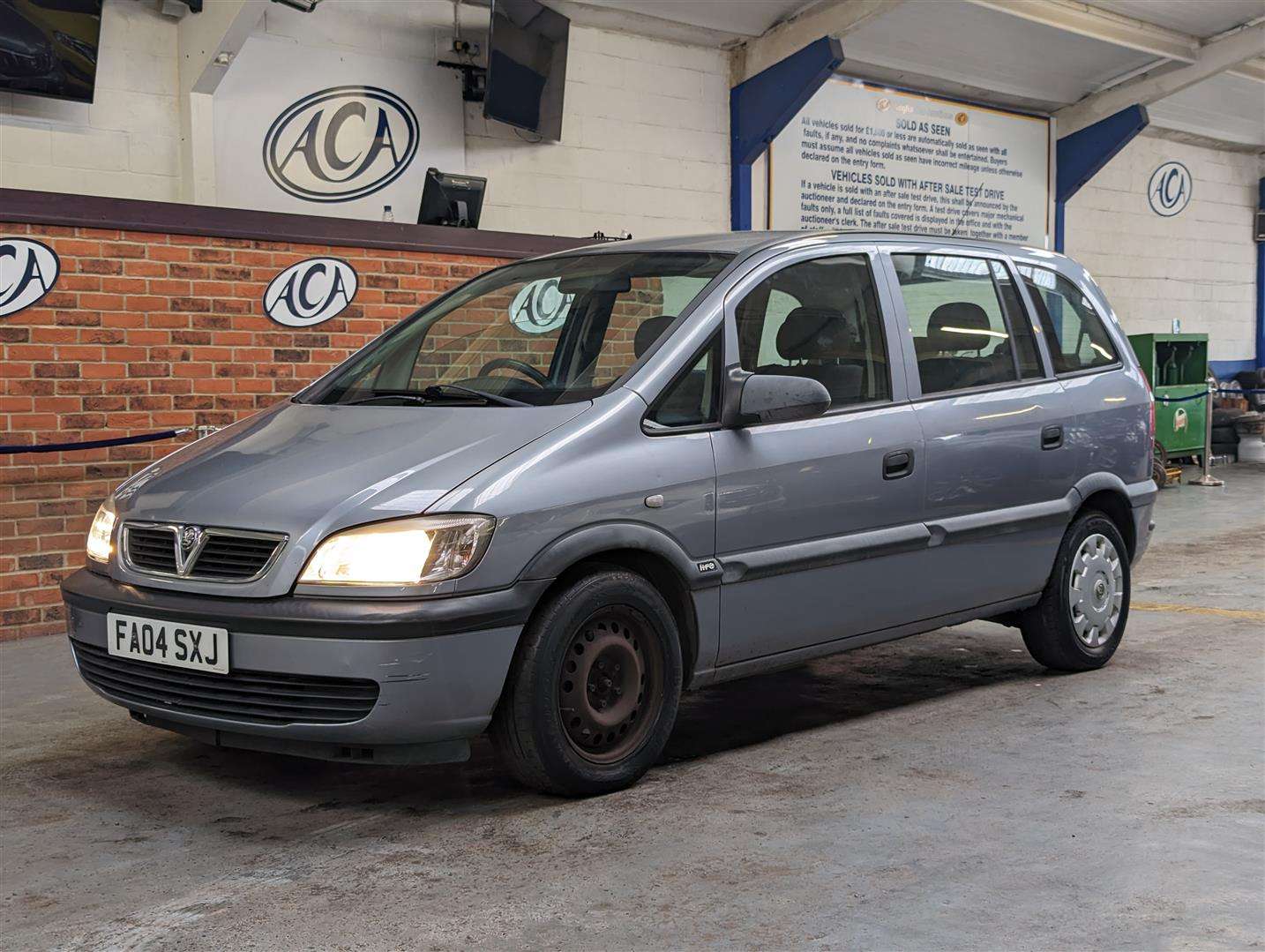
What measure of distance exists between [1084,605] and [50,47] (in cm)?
631

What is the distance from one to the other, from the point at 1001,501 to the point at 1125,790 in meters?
1.27

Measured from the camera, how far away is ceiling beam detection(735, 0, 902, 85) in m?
11.2

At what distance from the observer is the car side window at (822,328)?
4.14 metres

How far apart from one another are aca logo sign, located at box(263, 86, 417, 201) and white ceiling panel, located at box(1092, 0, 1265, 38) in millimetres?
7530

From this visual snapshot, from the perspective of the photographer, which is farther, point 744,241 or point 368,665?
point 744,241

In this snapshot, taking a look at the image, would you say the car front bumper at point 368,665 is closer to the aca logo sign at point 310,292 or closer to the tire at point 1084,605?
the tire at point 1084,605

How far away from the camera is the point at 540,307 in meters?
4.44

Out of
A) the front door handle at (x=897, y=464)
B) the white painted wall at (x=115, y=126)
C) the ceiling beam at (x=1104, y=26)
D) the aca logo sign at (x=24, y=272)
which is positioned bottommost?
the front door handle at (x=897, y=464)

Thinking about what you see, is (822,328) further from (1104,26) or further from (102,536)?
(1104,26)

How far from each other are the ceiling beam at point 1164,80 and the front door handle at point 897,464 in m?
12.0

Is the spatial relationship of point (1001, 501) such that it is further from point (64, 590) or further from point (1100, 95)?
point (1100, 95)

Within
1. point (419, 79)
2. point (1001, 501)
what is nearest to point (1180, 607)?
point (1001, 501)

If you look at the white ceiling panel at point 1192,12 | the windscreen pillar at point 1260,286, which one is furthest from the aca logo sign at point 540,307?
the windscreen pillar at point 1260,286

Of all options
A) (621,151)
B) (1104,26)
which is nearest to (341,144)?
(621,151)
